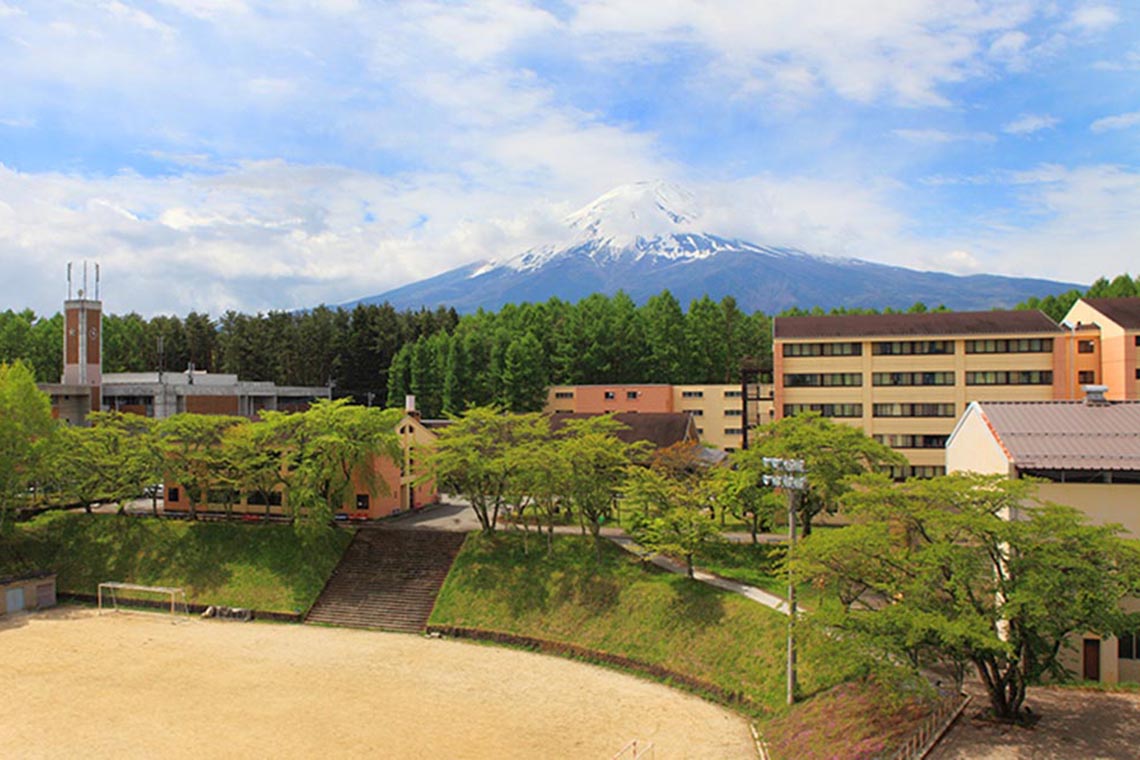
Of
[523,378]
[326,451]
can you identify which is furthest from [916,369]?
[326,451]

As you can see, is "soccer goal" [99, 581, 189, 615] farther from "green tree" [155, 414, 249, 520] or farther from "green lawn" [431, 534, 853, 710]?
"green lawn" [431, 534, 853, 710]

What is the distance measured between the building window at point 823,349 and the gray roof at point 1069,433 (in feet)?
62.4

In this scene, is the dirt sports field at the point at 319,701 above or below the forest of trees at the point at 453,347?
below

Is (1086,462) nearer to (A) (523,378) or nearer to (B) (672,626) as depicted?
(B) (672,626)

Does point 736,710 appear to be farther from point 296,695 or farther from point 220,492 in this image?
point 220,492

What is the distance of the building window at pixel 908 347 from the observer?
42.8 m

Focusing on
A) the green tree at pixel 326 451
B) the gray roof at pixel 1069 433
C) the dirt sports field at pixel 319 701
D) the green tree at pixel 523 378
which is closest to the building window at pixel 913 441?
the gray roof at pixel 1069 433

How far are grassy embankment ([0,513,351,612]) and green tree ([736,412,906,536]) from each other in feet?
64.0

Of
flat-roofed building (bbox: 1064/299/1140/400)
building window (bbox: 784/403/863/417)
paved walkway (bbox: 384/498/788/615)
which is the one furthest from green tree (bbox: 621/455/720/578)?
flat-roofed building (bbox: 1064/299/1140/400)

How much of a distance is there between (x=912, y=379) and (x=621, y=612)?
23.9 metres

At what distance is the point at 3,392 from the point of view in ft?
116

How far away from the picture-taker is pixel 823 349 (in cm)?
4425

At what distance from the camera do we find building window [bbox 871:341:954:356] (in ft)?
140

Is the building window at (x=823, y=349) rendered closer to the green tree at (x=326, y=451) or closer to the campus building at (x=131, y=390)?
the green tree at (x=326, y=451)
